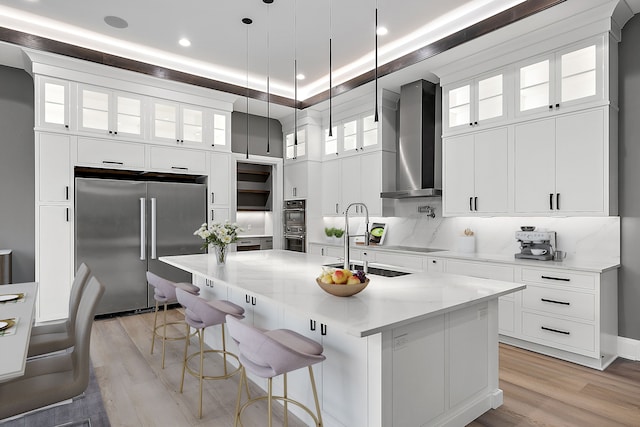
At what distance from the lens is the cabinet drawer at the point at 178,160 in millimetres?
4855

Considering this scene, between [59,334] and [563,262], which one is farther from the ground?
[563,262]

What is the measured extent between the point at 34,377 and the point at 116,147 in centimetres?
330

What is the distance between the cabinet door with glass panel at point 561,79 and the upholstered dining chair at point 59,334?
413cm

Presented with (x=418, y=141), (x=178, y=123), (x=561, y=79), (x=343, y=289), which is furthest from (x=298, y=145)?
(x=343, y=289)

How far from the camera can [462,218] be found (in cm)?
457

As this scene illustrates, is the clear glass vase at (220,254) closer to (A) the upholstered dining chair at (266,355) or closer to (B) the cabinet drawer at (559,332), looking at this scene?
(A) the upholstered dining chair at (266,355)

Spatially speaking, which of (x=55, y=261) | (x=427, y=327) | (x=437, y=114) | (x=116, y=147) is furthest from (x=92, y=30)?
(x=427, y=327)

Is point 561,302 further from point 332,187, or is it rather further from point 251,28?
point 251,28

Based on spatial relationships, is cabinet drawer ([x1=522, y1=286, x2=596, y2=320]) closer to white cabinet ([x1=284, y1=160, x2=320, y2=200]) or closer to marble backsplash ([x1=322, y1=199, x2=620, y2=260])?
marble backsplash ([x1=322, y1=199, x2=620, y2=260])

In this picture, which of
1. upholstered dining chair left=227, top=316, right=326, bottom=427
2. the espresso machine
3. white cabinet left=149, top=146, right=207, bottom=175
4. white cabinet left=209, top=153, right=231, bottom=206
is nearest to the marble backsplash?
the espresso machine

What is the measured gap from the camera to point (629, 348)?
3279 mm

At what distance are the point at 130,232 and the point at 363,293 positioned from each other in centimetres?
361

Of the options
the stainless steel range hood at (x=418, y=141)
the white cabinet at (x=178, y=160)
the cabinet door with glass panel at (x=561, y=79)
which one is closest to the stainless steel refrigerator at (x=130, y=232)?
the white cabinet at (x=178, y=160)

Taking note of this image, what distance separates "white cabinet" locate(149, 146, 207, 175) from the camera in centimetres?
485
